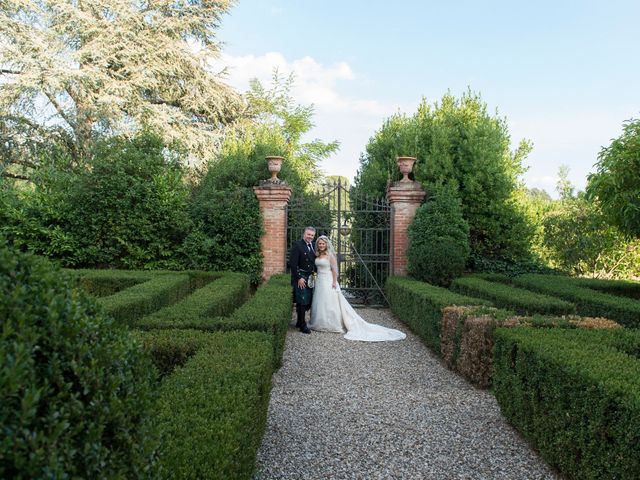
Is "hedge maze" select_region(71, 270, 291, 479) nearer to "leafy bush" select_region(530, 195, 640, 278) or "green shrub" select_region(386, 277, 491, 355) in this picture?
"green shrub" select_region(386, 277, 491, 355)

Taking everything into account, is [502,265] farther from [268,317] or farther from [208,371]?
[208,371]

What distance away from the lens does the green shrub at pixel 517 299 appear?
7348mm

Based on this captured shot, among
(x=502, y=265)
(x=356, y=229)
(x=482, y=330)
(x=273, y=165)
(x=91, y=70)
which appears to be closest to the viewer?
(x=482, y=330)

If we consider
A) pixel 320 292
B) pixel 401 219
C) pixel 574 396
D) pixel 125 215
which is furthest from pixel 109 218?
pixel 574 396

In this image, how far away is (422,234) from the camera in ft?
39.1

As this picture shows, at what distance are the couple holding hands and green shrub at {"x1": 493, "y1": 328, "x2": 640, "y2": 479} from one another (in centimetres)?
440

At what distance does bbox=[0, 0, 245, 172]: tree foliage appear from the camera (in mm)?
17297

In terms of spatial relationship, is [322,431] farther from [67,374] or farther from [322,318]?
[322,318]

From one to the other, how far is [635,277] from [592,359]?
14.5m

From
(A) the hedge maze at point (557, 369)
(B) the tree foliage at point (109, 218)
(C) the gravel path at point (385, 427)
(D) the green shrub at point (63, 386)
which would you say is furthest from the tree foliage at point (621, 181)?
(D) the green shrub at point (63, 386)

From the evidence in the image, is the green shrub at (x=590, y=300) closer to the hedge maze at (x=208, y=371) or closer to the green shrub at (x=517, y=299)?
the green shrub at (x=517, y=299)

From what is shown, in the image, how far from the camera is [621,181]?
964cm

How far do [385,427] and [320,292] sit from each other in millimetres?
4860

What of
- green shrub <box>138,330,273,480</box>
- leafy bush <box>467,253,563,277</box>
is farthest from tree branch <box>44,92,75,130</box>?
green shrub <box>138,330,273,480</box>
